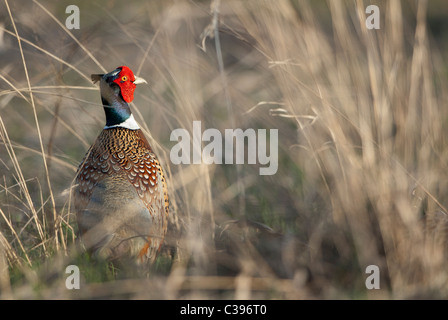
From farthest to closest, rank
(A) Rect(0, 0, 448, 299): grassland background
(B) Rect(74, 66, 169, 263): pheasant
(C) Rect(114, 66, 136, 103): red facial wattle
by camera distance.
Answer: (C) Rect(114, 66, 136, 103): red facial wattle → (B) Rect(74, 66, 169, 263): pheasant → (A) Rect(0, 0, 448, 299): grassland background

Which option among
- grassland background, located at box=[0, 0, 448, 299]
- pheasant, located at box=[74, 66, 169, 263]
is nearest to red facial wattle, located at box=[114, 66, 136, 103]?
pheasant, located at box=[74, 66, 169, 263]

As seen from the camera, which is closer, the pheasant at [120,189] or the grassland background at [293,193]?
the grassland background at [293,193]

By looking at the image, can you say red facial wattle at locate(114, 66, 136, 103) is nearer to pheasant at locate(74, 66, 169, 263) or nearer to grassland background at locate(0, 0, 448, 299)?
pheasant at locate(74, 66, 169, 263)

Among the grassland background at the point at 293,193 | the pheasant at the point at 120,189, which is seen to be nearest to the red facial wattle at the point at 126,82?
the pheasant at the point at 120,189

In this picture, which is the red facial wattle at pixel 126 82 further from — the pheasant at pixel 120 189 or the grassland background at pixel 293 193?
the grassland background at pixel 293 193

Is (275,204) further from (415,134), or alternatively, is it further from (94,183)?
(94,183)

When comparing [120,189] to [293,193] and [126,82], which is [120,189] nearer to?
[126,82]

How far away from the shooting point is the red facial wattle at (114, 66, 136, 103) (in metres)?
2.79

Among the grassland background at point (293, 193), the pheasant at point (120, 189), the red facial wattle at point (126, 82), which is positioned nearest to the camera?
the grassland background at point (293, 193)

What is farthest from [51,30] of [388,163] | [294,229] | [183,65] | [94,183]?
[388,163]

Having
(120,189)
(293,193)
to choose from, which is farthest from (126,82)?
(293,193)

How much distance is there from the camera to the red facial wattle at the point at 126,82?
2.79 m

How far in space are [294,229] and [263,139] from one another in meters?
1.00

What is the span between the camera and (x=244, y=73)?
5.24 metres
